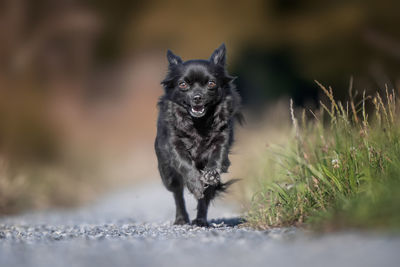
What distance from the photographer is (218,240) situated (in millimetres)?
3184

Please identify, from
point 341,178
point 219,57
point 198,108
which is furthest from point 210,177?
point 219,57

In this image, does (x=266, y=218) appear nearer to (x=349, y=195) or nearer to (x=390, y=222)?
(x=349, y=195)

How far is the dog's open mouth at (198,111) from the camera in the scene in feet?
16.0

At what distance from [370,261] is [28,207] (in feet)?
22.5

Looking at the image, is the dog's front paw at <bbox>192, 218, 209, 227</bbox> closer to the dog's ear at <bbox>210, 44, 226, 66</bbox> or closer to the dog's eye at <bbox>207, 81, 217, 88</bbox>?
the dog's eye at <bbox>207, 81, 217, 88</bbox>

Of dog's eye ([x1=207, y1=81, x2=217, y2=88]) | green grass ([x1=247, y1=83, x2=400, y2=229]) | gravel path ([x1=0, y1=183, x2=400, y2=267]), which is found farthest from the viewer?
dog's eye ([x1=207, y1=81, x2=217, y2=88])

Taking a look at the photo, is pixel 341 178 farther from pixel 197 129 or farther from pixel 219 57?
pixel 219 57

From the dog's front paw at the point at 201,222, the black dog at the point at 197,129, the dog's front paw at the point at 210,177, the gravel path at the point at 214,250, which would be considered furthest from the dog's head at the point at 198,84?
the gravel path at the point at 214,250

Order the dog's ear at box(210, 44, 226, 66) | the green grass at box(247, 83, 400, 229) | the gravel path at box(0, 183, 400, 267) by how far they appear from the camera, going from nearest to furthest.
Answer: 1. the gravel path at box(0, 183, 400, 267)
2. the green grass at box(247, 83, 400, 229)
3. the dog's ear at box(210, 44, 226, 66)

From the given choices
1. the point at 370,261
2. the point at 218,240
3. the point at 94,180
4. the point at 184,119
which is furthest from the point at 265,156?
the point at 94,180

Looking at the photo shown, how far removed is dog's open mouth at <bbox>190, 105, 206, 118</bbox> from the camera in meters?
4.89

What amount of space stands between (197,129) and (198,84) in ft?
1.46

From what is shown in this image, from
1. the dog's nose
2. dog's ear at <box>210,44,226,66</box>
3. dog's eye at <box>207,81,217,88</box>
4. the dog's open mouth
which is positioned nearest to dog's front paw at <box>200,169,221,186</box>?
the dog's open mouth

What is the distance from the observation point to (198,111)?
491 centimetres
